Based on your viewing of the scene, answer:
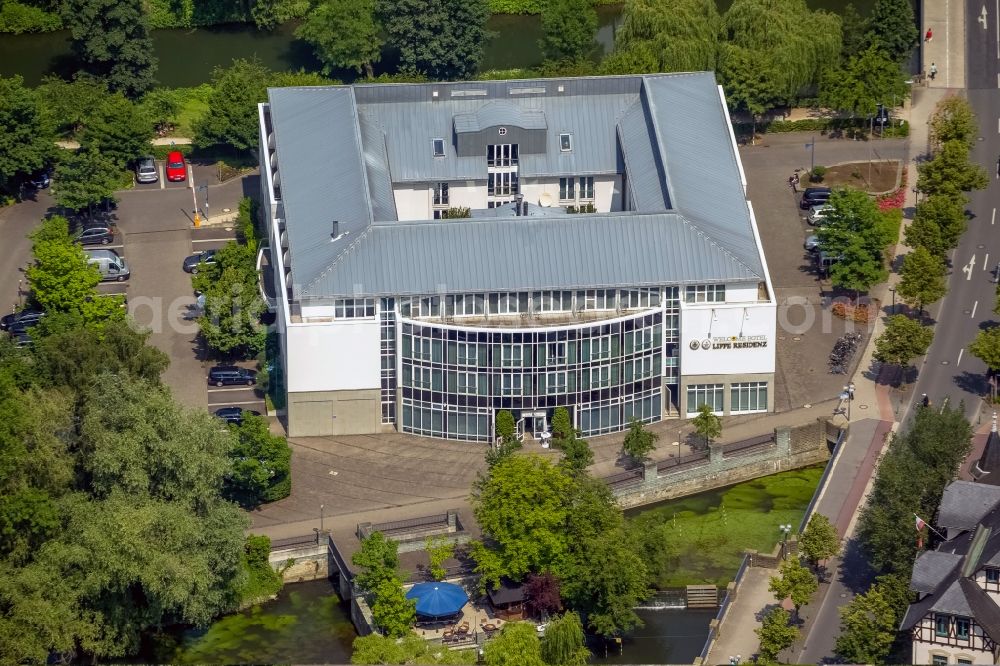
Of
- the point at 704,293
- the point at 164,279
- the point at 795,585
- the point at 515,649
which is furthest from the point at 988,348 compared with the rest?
the point at 164,279

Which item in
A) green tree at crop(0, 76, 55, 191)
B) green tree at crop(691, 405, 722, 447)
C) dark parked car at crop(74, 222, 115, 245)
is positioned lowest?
green tree at crop(691, 405, 722, 447)

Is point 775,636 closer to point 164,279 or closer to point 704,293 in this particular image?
point 704,293

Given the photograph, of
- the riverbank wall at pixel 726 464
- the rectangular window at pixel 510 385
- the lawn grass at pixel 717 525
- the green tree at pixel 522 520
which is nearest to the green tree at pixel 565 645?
the green tree at pixel 522 520

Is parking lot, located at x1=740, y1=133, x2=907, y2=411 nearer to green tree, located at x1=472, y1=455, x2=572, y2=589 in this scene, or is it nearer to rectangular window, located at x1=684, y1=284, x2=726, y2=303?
rectangular window, located at x1=684, y1=284, x2=726, y2=303

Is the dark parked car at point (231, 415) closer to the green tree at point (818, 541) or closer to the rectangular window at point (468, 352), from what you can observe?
the rectangular window at point (468, 352)

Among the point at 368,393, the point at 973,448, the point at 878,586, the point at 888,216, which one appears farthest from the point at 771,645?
the point at 888,216

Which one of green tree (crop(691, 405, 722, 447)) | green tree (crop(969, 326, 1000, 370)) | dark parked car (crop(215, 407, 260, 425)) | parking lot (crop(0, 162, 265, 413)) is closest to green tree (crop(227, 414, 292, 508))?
dark parked car (crop(215, 407, 260, 425))

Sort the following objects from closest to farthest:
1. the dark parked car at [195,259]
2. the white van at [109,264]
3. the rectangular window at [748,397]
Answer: the rectangular window at [748,397], the white van at [109,264], the dark parked car at [195,259]
